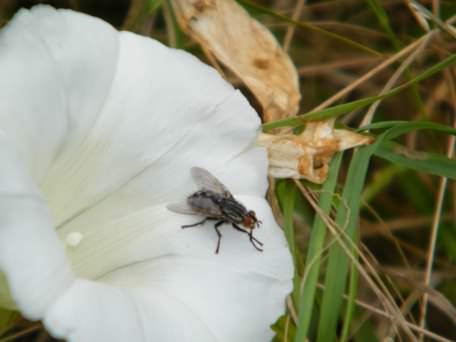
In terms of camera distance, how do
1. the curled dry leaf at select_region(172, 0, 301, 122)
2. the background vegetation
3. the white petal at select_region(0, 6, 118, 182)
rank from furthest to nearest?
the curled dry leaf at select_region(172, 0, 301, 122) < the background vegetation < the white petal at select_region(0, 6, 118, 182)

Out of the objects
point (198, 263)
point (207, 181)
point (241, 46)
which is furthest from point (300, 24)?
point (198, 263)

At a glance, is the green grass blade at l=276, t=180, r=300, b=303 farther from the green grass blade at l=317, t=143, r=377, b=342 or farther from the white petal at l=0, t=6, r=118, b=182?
the white petal at l=0, t=6, r=118, b=182

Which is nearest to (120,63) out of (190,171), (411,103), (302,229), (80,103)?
(80,103)

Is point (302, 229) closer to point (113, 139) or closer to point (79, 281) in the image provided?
point (113, 139)

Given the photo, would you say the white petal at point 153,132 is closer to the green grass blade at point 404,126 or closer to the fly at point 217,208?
the fly at point 217,208

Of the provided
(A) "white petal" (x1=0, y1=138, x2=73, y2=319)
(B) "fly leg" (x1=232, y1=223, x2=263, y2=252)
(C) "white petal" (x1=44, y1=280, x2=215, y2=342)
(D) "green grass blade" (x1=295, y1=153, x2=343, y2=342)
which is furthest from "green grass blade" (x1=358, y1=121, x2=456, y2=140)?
(A) "white petal" (x1=0, y1=138, x2=73, y2=319)

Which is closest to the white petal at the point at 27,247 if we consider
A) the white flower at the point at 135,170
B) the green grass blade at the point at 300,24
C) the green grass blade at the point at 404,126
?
the white flower at the point at 135,170

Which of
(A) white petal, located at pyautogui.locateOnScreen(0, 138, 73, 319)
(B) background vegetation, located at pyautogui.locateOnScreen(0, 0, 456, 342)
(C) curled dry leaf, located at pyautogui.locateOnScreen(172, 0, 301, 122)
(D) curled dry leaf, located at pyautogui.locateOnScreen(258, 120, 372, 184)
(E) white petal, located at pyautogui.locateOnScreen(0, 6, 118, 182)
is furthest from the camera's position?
(C) curled dry leaf, located at pyautogui.locateOnScreen(172, 0, 301, 122)
